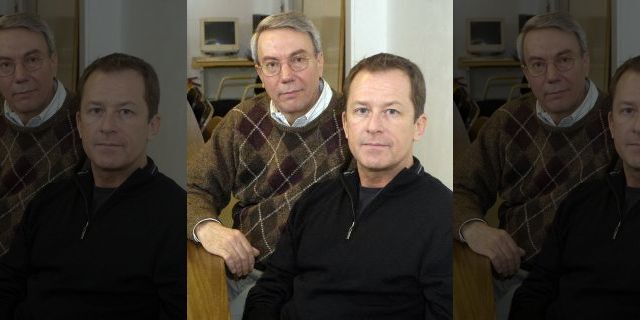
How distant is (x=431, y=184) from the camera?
302 centimetres

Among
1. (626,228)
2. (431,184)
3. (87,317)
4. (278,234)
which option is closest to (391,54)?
(431,184)

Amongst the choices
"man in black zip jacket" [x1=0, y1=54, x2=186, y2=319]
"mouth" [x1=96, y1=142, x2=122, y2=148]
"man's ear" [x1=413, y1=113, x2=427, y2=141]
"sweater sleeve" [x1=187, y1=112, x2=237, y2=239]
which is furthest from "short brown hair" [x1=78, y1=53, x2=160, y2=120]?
"man's ear" [x1=413, y1=113, x2=427, y2=141]

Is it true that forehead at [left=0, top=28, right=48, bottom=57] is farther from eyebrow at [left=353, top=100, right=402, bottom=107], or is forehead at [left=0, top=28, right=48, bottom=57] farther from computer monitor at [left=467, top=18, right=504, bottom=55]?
computer monitor at [left=467, top=18, right=504, bottom=55]

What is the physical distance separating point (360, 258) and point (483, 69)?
70 centimetres

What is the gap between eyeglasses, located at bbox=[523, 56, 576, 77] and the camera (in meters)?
→ 2.79

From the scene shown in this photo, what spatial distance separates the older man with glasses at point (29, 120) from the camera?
2752 mm

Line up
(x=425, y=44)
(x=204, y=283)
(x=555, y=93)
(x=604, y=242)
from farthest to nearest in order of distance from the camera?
(x=425, y=44) < (x=204, y=283) < (x=555, y=93) < (x=604, y=242)

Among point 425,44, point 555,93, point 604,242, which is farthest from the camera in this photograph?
point 425,44

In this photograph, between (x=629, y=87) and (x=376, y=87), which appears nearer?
(x=629, y=87)

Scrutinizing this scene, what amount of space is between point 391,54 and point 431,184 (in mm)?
435

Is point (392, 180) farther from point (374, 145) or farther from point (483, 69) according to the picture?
point (483, 69)

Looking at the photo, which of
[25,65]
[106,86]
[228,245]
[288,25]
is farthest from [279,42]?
[25,65]

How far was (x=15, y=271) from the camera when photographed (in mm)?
2771

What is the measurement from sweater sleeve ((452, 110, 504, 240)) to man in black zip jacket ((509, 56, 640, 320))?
0.73 feet
